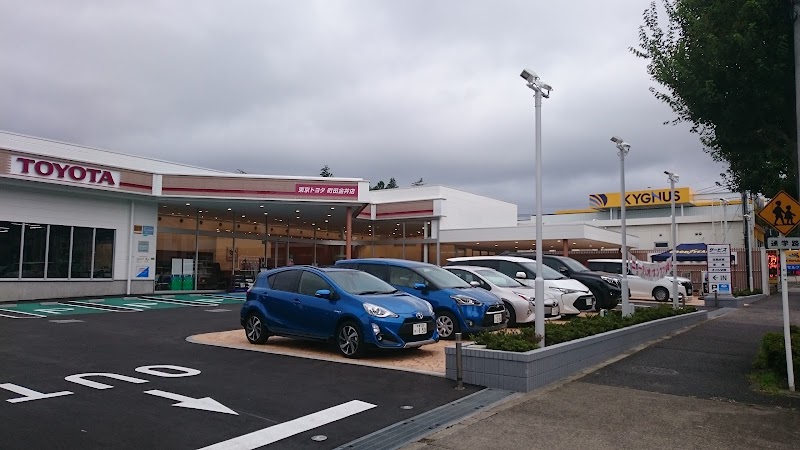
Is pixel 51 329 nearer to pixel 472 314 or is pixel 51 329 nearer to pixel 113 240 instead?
pixel 472 314

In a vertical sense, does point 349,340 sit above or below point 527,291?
below

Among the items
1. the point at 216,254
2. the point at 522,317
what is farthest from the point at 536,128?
the point at 216,254

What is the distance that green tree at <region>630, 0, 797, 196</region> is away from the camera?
8453 mm

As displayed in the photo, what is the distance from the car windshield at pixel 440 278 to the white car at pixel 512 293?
510mm

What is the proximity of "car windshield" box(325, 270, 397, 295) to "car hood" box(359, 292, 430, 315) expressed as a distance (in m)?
0.35

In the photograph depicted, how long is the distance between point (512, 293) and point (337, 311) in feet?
16.9

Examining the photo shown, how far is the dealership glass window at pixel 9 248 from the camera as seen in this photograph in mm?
20891

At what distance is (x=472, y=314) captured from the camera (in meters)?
11.7

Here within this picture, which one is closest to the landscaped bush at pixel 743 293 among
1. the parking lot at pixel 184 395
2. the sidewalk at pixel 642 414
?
the sidewalk at pixel 642 414

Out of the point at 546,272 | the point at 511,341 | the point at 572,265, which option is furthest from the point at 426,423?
the point at 572,265

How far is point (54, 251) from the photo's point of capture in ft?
73.1

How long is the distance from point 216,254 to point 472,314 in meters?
20.7

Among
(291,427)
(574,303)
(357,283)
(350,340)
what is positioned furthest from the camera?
(574,303)

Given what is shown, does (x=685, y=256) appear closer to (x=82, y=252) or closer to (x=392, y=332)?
(x=392, y=332)
